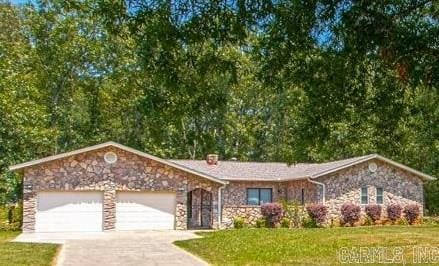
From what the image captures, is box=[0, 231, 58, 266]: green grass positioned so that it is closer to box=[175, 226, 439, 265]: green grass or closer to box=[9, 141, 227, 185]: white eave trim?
box=[175, 226, 439, 265]: green grass

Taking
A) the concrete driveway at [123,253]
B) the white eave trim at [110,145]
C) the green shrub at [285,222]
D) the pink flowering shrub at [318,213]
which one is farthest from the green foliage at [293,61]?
the green shrub at [285,222]

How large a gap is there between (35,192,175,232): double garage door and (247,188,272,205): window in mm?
4756

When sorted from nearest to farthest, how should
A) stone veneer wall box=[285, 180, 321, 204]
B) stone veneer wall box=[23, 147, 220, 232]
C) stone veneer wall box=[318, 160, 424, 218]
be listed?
stone veneer wall box=[23, 147, 220, 232] < stone veneer wall box=[318, 160, 424, 218] < stone veneer wall box=[285, 180, 321, 204]

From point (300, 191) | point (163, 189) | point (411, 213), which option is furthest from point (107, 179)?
point (411, 213)

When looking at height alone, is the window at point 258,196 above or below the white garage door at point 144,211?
above

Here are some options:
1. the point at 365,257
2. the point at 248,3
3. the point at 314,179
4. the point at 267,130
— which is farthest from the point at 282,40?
the point at 267,130

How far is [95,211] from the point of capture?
25266 mm

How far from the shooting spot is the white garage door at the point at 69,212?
966 inches

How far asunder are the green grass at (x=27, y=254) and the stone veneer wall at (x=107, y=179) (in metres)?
7.58

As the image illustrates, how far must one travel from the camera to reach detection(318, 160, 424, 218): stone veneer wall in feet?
93.1

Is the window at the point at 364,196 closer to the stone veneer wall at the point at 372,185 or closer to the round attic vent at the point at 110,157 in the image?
the stone veneer wall at the point at 372,185

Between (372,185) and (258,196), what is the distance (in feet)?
18.3

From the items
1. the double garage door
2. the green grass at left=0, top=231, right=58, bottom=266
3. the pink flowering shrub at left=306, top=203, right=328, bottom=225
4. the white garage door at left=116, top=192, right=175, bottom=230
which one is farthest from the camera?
the pink flowering shrub at left=306, top=203, right=328, bottom=225

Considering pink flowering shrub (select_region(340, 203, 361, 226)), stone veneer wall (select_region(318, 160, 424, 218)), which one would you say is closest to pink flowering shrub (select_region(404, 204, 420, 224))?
stone veneer wall (select_region(318, 160, 424, 218))
